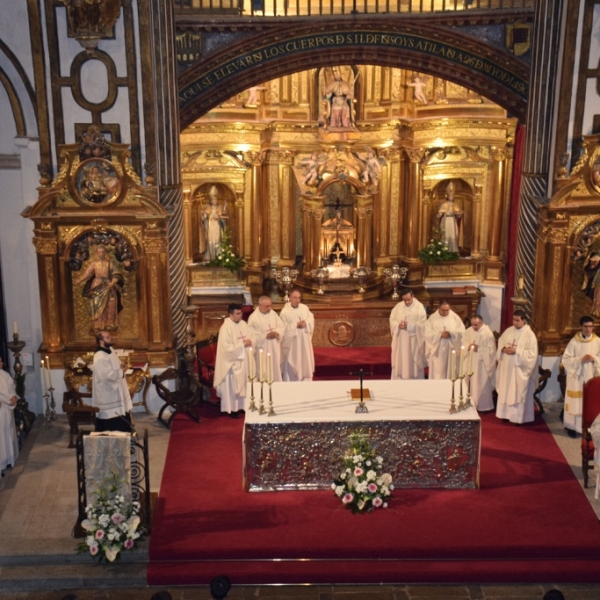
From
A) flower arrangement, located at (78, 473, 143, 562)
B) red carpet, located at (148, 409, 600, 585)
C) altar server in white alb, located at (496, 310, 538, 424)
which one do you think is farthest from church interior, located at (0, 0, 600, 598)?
flower arrangement, located at (78, 473, 143, 562)

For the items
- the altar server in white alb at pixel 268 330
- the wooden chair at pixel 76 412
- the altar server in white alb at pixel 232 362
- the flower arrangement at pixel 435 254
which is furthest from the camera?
the flower arrangement at pixel 435 254

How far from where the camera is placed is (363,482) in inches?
492

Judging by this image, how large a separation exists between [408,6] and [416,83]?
2.47m

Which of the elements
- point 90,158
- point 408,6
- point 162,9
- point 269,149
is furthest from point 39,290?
point 408,6

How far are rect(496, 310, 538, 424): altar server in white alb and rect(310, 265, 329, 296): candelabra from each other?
4948 mm

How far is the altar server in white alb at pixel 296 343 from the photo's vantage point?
16578mm

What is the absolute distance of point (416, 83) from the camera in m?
19.5

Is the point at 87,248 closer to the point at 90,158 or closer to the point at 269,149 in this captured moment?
the point at 90,158

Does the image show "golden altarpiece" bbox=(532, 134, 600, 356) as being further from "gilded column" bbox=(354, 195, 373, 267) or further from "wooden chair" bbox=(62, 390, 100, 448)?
"wooden chair" bbox=(62, 390, 100, 448)

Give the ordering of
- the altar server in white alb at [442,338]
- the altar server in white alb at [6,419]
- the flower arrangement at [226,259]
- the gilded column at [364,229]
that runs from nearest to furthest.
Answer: the altar server in white alb at [6,419] < the altar server in white alb at [442,338] < the gilded column at [364,229] < the flower arrangement at [226,259]

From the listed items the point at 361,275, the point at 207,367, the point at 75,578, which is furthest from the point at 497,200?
the point at 75,578

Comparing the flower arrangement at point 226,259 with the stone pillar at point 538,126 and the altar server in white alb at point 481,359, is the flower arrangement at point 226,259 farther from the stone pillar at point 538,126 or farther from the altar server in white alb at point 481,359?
the stone pillar at point 538,126

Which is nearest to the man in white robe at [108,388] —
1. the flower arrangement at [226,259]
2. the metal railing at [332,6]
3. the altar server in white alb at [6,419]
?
the altar server in white alb at [6,419]

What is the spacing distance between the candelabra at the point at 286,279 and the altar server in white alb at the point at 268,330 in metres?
2.62
